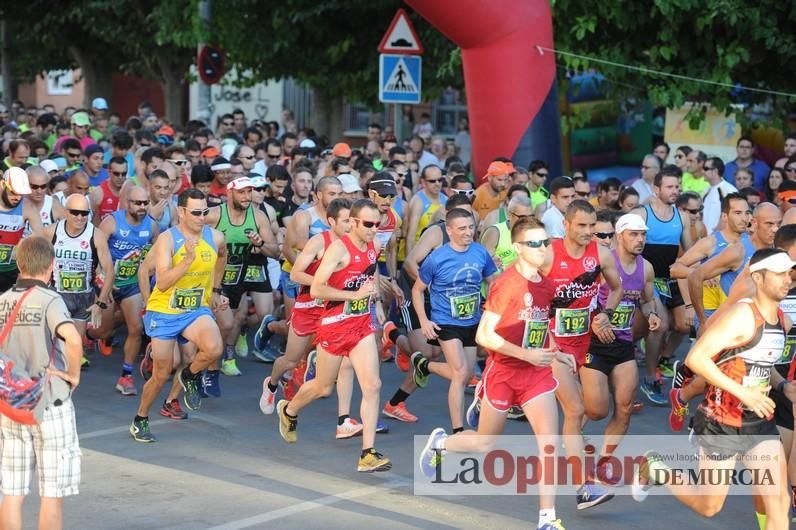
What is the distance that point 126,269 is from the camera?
11430mm

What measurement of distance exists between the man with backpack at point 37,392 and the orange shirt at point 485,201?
23.5 ft

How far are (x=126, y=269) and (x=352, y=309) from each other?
330cm

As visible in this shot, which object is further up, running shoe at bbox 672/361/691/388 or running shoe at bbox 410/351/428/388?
running shoe at bbox 672/361/691/388

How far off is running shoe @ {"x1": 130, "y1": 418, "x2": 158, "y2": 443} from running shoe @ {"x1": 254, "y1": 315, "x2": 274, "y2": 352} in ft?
9.68

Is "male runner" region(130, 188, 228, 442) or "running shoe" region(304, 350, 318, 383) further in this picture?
"running shoe" region(304, 350, 318, 383)

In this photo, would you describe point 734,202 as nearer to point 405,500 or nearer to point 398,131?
point 405,500

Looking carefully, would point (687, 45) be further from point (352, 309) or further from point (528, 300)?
point (528, 300)

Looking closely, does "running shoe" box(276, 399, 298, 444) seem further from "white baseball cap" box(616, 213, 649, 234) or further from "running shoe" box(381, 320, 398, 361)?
"white baseball cap" box(616, 213, 649, 234)

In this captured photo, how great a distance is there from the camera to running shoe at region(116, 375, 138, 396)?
36.1 ft

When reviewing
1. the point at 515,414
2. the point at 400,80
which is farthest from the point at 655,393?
the point at 400,80

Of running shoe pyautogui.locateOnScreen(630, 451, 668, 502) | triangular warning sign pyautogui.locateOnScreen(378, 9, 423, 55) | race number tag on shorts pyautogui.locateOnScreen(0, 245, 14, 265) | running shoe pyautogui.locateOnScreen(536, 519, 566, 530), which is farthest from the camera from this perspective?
triangular warning sign pyautogui.locateOnScreen(378, 9, 423, 55)

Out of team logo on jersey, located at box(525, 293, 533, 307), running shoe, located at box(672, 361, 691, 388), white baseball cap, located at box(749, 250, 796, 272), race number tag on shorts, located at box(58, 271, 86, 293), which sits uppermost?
white baseball cap, located at box(749, 250, 796, 272)

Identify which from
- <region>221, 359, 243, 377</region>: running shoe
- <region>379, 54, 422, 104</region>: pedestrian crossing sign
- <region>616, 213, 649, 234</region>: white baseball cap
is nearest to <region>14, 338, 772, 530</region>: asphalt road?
<region>221, 359, 243, 377</region>: running shoe

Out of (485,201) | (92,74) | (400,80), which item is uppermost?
(92,74)
